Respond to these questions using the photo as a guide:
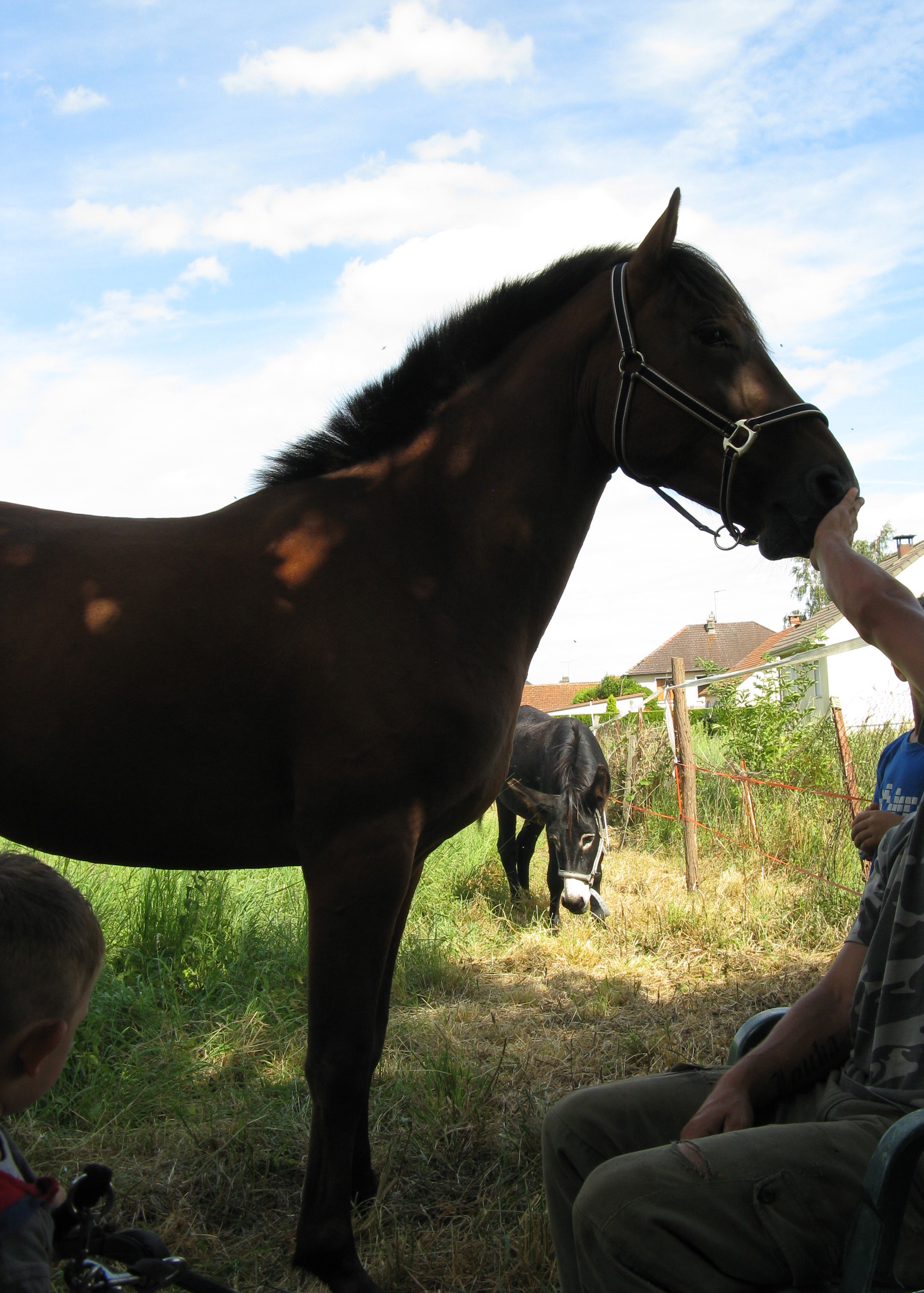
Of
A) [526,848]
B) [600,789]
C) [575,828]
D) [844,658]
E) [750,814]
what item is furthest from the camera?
[844,658]

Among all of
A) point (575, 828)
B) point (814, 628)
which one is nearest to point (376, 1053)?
point (575, 828)

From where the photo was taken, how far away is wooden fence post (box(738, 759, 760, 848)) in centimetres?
817

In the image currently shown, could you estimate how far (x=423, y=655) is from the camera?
2.25 m

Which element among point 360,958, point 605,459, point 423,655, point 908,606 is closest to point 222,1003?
point 360,958

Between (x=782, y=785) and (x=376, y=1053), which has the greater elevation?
(x=782, y=785)

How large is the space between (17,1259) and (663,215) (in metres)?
2.63

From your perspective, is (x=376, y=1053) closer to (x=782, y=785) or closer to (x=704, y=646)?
(x=782, y=785)

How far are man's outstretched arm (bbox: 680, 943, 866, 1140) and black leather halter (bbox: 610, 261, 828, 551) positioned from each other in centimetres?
120

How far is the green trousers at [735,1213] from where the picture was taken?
136 cm

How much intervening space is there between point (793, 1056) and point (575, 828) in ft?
18.6

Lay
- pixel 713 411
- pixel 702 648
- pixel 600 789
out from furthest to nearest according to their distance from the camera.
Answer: pixel 702 648, pixel 600 789, pixel 713 411

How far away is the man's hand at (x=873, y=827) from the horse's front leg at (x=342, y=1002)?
1.26 m

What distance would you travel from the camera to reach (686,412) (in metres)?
2.42

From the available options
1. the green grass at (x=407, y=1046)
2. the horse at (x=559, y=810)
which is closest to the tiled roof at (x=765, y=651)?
the horse at (x=559, y=810)
